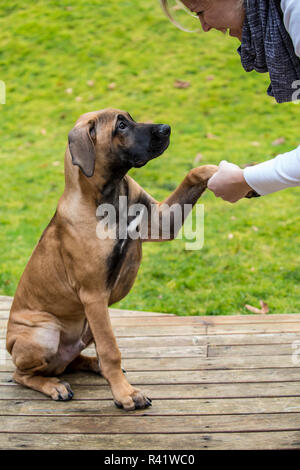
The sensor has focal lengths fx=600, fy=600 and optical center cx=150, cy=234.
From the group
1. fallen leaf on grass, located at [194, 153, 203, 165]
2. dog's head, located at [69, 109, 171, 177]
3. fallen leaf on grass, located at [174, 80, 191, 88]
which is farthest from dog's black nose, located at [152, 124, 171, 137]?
fallen leaf on grass, located at [174, 80, 191, 88]

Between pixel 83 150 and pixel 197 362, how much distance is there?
1509 mm

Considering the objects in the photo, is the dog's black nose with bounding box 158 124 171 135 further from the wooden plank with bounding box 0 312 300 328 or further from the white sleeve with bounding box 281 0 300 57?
the wooden plank with bounding box 0 312 300 328

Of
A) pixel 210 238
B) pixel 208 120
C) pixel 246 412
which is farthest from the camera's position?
pixel 208 120

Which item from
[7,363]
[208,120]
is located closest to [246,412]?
[7,363]

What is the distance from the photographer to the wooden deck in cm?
292

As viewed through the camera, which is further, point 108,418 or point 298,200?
point 298,200

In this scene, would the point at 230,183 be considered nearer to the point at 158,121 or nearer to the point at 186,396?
the point at 186,396

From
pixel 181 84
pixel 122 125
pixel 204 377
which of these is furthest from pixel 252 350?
pixel 181 84

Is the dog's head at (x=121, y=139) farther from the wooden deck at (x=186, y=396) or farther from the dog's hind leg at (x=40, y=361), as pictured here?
the wooden deck at (x=186, y=396)

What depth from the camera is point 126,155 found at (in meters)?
3.09

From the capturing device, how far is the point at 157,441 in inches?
114
